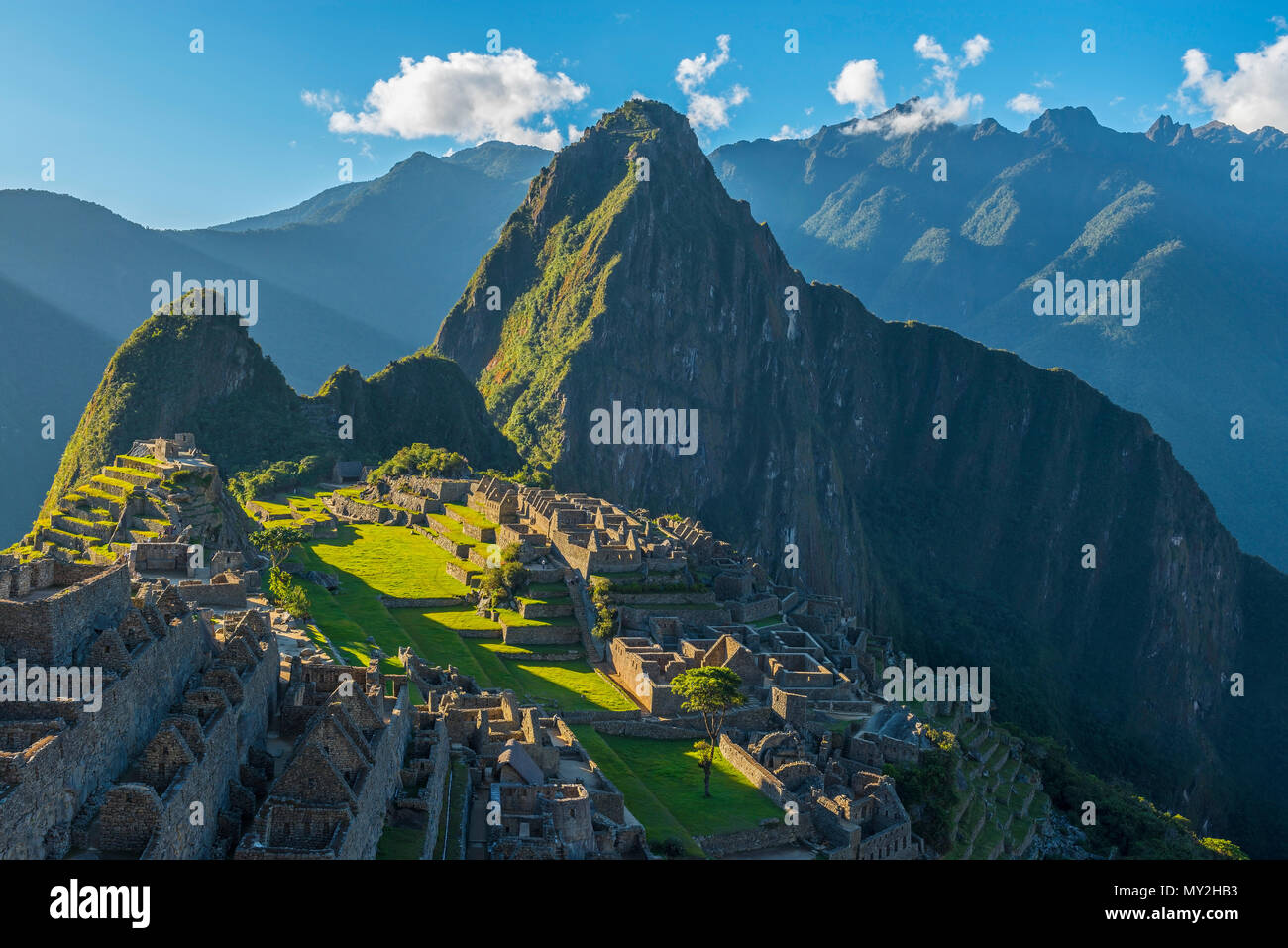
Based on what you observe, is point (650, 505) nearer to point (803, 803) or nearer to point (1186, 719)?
point (1186, 719)

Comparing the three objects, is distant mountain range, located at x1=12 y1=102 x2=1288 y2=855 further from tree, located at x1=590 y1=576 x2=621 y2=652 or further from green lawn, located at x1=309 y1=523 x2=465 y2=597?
tree, located at x1=590 y1=576 x2=621 y2=652

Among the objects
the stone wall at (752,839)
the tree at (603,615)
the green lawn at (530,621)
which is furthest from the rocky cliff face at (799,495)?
the stone wall at (752,839)

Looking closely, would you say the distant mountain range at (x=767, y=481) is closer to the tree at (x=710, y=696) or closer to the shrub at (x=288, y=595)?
the shrub at (x=288, y=595)

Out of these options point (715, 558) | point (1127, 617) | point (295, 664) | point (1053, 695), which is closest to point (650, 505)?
point (1053, 695)

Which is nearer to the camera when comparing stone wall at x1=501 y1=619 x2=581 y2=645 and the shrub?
the shrub

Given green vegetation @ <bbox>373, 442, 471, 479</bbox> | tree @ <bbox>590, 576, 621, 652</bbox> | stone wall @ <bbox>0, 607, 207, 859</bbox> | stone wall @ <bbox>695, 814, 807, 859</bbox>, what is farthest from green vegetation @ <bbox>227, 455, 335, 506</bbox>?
stone wall @ <bbox>0, 607, 207, 859</bbox>

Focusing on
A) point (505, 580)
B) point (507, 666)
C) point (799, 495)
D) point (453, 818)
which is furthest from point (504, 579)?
point (799, 495)
